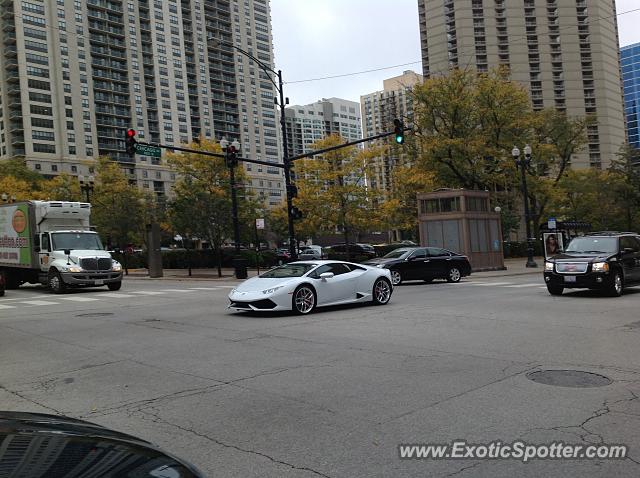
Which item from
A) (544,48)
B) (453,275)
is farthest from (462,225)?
(544,48)

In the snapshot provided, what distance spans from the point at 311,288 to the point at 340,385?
6.98 metres

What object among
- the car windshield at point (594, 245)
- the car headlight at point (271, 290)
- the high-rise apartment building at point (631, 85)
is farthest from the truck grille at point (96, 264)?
the high-rise apartment building at point (631, 85)

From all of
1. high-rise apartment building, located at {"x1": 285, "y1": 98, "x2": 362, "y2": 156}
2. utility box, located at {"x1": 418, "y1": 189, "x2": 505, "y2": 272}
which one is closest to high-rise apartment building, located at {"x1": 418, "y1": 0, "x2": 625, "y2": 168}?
high-rise apartment building, located at {"x1": 285, "y1": 98, "x2": 362, "y2": 156}

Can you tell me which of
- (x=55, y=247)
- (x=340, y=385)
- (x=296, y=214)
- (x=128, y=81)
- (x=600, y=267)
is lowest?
(x=340, y=385)

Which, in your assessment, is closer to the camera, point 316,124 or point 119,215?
point 119,215

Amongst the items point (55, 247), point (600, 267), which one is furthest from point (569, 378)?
point (55, 247)

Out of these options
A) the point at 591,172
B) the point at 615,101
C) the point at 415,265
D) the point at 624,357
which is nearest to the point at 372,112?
the point at 591,172

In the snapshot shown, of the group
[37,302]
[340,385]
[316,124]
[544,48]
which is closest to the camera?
[340,385]

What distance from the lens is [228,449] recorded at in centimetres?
432

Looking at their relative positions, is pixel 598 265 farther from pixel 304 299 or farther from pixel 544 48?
pixel 544 48

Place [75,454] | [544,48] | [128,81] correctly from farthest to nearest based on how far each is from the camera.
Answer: [544,48] → [128,81] → [75,454]

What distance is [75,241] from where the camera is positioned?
23.6 m

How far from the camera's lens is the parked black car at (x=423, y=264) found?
21.9 m

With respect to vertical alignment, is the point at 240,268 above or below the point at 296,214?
below
